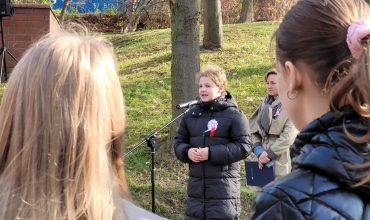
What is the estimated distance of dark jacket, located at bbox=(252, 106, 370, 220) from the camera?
1425mm

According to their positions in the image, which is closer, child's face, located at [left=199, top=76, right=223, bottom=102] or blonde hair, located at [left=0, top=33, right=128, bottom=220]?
blonde hair, located at [left=0, top=33, right=128, bottom=220]

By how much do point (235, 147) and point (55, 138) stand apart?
3.08 m

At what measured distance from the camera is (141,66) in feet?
34.2

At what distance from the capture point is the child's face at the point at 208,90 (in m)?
4.57

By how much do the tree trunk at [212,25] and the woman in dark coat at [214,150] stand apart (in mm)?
6265

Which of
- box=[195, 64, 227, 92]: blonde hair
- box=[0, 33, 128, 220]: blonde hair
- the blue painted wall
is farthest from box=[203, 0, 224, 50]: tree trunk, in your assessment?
the blue painted wall

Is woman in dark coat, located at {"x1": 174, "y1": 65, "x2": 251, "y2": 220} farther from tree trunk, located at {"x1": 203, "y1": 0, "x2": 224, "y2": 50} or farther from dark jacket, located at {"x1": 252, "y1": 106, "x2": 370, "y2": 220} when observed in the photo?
tree trunk, located at {"x1": 203, "y1": 0, "x2": 224, "y2": 50}

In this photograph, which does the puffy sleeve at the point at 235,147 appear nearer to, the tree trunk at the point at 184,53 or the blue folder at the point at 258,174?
the blue folder at the point at 258,174

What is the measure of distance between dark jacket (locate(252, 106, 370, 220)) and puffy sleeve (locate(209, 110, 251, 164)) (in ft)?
9.50

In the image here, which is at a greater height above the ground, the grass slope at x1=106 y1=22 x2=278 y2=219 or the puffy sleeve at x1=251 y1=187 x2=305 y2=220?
the puffy sleeve at x1=251 y1=187 x2=305 y2=220

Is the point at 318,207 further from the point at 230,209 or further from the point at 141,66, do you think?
the point at 141,66

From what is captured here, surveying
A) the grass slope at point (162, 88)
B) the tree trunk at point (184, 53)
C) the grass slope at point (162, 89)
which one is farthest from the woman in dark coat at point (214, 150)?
the tree trunk at point (184, 53)

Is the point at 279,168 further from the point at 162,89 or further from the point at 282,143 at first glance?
the point at 162,89

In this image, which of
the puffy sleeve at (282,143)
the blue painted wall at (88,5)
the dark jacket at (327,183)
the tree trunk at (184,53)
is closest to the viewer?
the dark jacket at (327,183)
